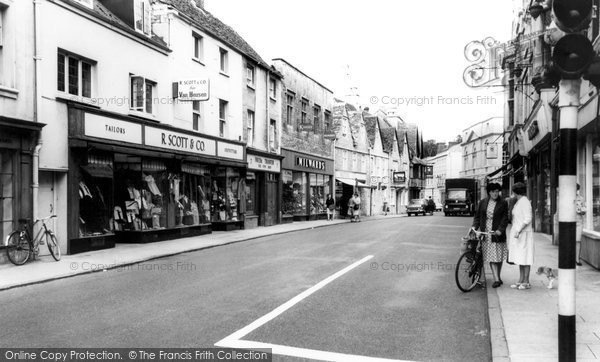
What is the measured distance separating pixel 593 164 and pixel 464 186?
115ft

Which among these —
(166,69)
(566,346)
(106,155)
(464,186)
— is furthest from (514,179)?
(566,346)

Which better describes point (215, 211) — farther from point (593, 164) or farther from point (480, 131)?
point (480, 131)

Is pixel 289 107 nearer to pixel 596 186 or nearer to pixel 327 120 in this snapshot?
pixel 327 120

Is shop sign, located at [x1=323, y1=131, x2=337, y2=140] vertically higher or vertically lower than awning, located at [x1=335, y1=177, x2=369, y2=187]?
higher

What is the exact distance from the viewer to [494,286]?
9.00 metres

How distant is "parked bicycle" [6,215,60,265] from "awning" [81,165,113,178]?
70.1 inches

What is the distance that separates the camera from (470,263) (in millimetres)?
9016

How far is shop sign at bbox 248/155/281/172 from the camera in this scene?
2631cm

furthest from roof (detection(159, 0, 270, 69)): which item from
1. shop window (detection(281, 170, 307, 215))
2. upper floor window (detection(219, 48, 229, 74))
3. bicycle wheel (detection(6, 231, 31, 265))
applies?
bicycle wheel (detection(6, 231, 31, 265))

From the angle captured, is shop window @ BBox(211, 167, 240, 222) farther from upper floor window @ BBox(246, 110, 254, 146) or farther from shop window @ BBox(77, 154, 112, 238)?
shop window @ BBox(77, 154, 112, 238)

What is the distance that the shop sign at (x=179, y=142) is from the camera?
17.9 m

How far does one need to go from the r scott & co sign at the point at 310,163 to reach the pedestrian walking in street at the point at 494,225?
23.7 meters

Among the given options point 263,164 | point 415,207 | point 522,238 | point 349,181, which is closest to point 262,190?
point 263,164

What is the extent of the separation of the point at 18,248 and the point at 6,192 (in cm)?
135
